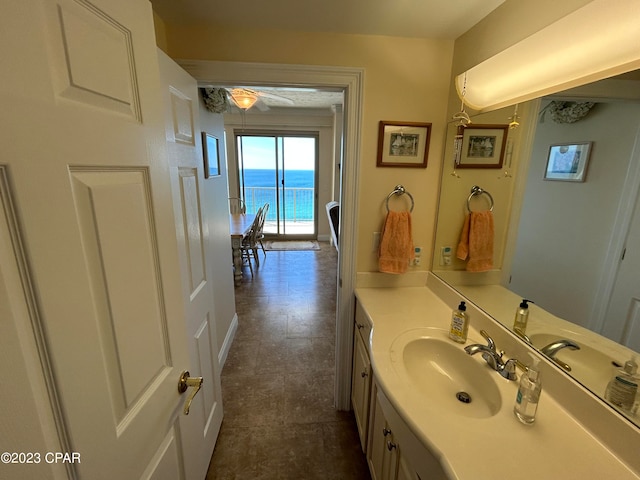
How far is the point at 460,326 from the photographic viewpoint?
1.21m

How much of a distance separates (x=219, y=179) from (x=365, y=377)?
1.74 m

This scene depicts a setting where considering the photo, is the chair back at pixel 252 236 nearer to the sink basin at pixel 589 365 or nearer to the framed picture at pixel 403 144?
the framed picture at pixel 403 144

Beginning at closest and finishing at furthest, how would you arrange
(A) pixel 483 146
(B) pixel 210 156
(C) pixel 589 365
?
(C) pixel 589 365 < (A) pixel 483 146 < (B) pixel 210 156

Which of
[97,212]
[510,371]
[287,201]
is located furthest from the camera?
[287,201]

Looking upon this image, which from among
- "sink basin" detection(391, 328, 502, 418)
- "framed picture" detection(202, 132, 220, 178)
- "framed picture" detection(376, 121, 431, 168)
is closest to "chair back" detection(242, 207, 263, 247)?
"framed picture" detection(202, 132, 220, 178)

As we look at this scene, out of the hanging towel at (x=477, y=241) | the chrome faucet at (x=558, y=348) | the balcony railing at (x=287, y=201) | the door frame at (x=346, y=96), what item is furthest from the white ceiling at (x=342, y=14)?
the balcony railing at (x=287, y=201)

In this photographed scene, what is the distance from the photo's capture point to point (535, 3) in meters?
1.02

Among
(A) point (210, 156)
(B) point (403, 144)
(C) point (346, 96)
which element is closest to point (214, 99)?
(A) point (210, 156)

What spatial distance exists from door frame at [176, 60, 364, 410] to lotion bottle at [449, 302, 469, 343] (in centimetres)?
64

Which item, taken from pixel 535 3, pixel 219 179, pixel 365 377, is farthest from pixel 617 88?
pixel 219 179

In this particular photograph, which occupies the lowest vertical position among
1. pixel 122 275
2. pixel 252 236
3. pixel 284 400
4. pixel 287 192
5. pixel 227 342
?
pixel 284 400

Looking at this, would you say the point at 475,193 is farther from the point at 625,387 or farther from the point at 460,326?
the point at 625,387

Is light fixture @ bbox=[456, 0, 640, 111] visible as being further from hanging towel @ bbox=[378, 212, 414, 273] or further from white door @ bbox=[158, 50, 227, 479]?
white door @ bbox=[158, 50, 227, 479]

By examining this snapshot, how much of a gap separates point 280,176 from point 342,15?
4773 mm
